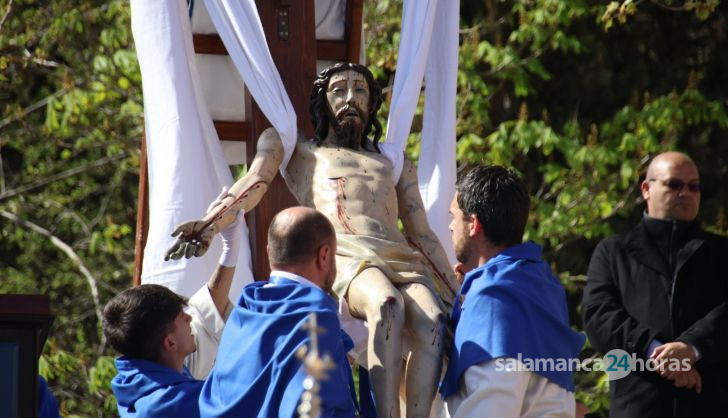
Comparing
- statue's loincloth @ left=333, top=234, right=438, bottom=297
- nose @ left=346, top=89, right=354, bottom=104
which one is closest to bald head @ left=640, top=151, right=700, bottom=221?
statue's loincloth @ left=333, top=234, right=438, bottom=297

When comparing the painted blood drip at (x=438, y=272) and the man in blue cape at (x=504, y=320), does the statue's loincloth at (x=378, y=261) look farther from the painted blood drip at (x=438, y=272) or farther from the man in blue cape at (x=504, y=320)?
the man in blue cape at (x=504, y=320)

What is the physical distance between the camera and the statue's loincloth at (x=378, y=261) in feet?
16.0

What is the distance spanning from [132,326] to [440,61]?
7.60 ft

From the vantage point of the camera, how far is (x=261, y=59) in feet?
17.9

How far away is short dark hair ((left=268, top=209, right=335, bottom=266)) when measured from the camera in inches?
162

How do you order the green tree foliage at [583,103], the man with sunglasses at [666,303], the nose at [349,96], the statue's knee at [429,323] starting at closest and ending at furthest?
the statue's knee at [429,323] < the nose at [349,96] < the man with sunglasses at [666,303] < the green tree foliage at [583,103]

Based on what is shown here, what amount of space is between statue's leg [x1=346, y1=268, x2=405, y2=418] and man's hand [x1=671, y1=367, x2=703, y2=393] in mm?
1540

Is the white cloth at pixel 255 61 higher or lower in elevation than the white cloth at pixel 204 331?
higher

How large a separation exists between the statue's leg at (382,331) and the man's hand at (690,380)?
5.05 ft

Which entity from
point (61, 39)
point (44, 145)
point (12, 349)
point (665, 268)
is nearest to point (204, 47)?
point (665, 268)

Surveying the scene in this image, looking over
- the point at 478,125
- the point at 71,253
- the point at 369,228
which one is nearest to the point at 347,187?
the point at 369,228

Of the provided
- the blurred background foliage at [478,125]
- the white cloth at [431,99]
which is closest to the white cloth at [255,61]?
the white cloth at [431,99]

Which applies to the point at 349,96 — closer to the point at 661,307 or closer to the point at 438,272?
the point at 438,272

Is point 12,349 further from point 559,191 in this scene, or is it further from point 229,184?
point 559,191
